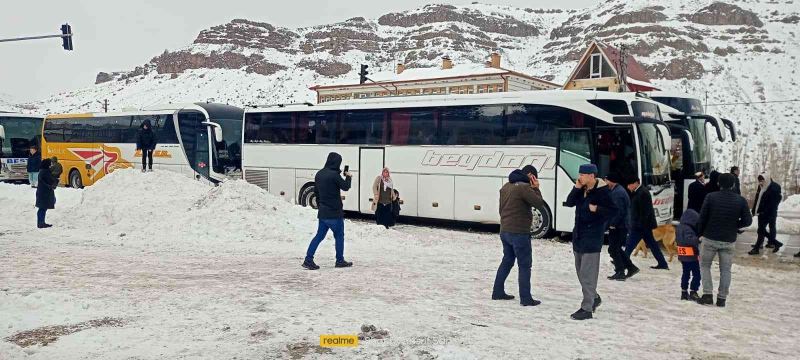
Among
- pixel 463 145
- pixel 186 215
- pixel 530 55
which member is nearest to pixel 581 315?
pixel 463 145

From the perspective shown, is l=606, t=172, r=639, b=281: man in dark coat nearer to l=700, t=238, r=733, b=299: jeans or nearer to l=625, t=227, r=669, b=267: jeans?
l=625, t=227, r=669, b=267: jeans

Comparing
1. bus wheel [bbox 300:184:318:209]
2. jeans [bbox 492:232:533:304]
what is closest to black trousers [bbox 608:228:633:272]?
jeans [bbox 492:232:533:304]

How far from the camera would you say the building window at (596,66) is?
4966 centimetres

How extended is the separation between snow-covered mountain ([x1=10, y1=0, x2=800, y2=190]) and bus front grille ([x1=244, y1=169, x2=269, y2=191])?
179 ft

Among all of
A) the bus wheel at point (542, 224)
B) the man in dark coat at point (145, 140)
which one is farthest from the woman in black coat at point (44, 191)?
the bus wheel at point (542, 224)

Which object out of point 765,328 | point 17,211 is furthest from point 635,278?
point 17,211

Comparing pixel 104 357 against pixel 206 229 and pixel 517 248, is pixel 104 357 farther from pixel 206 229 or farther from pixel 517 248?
pixel 206 229

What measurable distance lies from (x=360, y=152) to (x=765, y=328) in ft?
37.1

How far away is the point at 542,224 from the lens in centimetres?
1320

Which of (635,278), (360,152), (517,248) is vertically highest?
(360,152)

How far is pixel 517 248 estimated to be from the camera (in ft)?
22.3

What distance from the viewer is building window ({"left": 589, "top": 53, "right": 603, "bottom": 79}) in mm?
49656

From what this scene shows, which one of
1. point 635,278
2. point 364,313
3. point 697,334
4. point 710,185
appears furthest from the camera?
point 710,185

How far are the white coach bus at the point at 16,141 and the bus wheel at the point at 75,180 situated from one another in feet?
13.0
